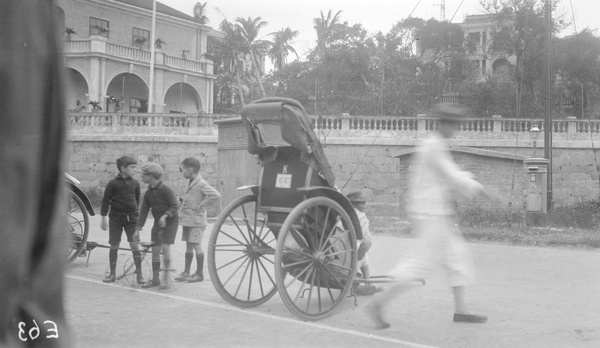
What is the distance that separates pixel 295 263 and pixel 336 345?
78cm

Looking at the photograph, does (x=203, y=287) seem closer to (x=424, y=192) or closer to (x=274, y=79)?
(x=424, y=192)

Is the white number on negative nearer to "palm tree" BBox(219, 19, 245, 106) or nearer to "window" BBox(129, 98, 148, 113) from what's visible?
"palm tree" BBox(219, 19, 245, 106)

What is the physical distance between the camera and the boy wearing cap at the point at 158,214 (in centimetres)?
704

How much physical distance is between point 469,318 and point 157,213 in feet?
11.0

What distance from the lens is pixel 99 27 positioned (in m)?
31.8

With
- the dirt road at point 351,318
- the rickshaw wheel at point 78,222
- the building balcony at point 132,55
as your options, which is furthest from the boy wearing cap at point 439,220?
the building balcony at point 132,55

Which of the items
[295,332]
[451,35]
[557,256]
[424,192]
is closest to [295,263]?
[295,332]

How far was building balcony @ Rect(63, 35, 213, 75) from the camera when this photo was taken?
31592mm

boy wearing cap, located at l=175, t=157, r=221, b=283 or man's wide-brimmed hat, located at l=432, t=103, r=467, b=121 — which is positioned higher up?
man's wide-brimmed hat, located at l=432, t=103, r=467, b=121

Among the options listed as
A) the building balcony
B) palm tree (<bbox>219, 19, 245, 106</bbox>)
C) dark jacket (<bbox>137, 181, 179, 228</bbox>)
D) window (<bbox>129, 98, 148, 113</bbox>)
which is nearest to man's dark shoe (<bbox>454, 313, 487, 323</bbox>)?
dark jacket (<bbox>137, 181, 179, 228</bbox>)

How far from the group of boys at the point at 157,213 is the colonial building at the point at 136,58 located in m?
22.5

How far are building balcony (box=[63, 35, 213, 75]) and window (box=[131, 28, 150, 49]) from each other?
1.20 feet

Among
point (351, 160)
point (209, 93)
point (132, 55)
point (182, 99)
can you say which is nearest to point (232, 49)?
point (209, 93)

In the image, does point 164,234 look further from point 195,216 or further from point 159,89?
point 159,89
